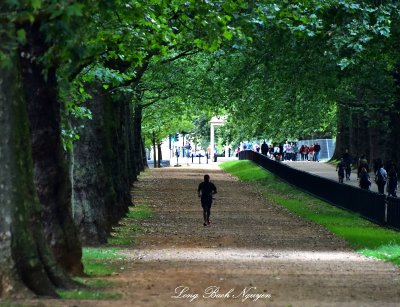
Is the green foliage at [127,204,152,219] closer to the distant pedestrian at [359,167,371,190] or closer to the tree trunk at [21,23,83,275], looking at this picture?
the distant pedestrian at [359,167,371,190]

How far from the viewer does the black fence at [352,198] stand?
31656mm

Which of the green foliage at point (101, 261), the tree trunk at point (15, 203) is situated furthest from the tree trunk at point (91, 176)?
the tree trunk at point (15, 203)

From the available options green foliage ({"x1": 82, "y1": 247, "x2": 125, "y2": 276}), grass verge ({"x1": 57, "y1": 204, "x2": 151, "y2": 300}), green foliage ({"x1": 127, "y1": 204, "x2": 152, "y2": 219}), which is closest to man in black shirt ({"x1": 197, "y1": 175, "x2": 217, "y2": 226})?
grass verge ({"x1": 57, "y1": 204, "x2": 151, "y2": 300})

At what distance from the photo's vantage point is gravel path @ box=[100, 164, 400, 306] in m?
14.9

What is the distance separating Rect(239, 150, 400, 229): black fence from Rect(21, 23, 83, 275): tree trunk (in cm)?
1427

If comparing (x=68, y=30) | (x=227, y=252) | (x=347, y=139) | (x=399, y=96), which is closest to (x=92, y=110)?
(x=227, y=252)

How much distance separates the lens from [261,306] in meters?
13.8

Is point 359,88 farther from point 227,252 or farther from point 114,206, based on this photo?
point 227,252

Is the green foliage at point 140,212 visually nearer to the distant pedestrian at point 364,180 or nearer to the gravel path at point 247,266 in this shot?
the gravel path at point 247,266

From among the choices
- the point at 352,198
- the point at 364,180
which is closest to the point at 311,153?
the point at 364,180

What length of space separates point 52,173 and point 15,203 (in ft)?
12.2

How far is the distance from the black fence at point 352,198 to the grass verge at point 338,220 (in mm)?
255

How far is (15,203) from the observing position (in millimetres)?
13883

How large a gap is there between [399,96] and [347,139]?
28766mm
